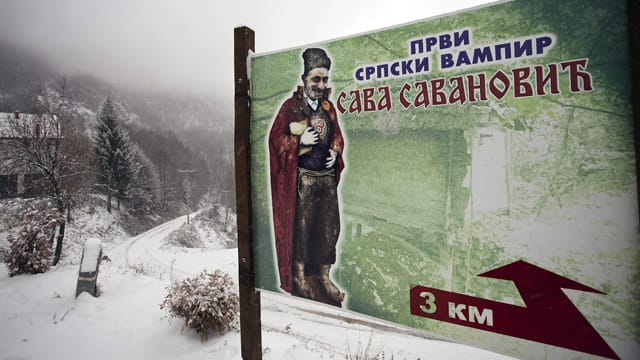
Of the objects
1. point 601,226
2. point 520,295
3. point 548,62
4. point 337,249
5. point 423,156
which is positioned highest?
point 548,62

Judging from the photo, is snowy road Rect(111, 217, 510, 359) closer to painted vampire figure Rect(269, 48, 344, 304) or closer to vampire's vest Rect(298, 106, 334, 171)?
painted vampire figure Rect(269, 48, 344, 304)

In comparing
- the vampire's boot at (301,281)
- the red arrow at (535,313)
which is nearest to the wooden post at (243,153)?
the vampire's boot at (301,281)

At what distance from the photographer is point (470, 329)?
2.26m

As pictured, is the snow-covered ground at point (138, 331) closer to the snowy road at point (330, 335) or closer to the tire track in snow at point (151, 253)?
the snowy road at point (330, 335)

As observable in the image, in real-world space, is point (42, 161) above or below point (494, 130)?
above

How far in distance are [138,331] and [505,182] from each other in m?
6.46

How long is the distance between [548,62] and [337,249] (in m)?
2.12

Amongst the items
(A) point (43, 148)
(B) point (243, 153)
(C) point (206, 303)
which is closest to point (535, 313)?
(B) point (243, 153)

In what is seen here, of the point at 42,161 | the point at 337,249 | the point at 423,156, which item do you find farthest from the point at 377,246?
the point at 42,161

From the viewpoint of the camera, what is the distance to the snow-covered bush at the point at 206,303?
17.9ft

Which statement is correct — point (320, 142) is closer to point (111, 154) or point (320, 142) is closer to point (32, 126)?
point (32, 126)

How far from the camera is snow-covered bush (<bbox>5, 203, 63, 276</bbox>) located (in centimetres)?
930

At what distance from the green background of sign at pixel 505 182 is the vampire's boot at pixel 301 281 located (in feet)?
1.10

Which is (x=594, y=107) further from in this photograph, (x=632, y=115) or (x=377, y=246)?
(x=377, y=246)
